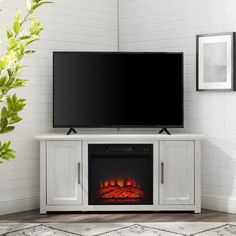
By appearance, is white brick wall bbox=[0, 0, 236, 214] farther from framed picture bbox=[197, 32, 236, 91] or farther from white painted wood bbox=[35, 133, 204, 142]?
white painted wood bbox=[35, 133, 204, 142]

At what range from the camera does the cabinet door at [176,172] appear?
4441 mm

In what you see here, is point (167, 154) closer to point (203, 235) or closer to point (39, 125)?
point (203, 235)

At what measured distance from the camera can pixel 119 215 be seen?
4.36 meters

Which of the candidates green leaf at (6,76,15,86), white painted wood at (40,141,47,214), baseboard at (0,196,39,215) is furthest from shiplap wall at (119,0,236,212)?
green leaf at (6,76,15,86)

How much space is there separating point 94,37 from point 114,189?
1.71 metres

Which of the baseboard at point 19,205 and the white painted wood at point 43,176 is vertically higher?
the white painted wood at point 43,176

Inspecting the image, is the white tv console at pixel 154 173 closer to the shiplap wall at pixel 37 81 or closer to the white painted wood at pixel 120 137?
the white painted wood at pixel 120 137

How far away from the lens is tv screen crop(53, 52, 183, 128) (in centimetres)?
457

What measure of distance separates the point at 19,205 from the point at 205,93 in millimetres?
2151

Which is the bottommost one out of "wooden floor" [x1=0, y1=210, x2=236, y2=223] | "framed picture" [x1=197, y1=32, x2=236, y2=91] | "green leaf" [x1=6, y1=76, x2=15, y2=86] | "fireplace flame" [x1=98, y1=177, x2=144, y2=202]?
"wooden floor" [x1=0, y1=210, x2=236, y2=223]

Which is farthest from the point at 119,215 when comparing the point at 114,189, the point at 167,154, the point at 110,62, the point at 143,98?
the point at 110,62

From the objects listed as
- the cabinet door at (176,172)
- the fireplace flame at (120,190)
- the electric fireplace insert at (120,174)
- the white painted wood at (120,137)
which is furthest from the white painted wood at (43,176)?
the cabinet door at (176,172)

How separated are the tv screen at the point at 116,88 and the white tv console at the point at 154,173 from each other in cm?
26

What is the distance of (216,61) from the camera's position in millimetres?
4480
